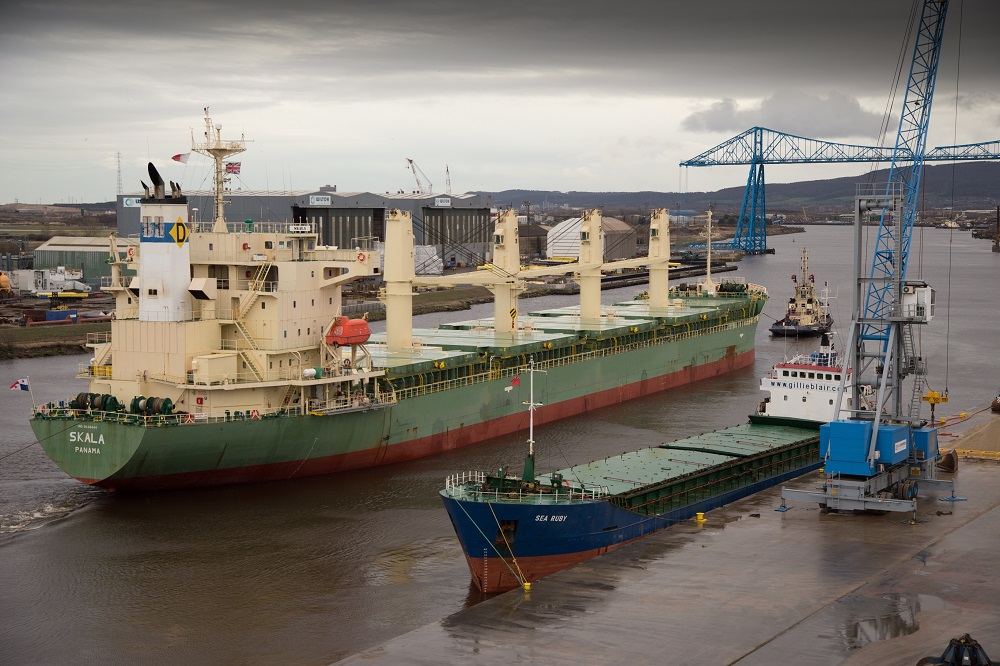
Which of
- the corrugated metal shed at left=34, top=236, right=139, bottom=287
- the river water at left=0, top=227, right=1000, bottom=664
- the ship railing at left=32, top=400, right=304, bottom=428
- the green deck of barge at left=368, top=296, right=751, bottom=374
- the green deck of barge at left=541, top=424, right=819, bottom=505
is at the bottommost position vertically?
the river water at left=0, top=227, right=1000, bottom=664

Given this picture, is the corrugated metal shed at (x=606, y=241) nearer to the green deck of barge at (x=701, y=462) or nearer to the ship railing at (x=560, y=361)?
the ship railing at (x=560, y=361)

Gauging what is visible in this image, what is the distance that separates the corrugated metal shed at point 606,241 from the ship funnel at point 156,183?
102 m

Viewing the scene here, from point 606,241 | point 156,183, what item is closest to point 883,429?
point 156,183

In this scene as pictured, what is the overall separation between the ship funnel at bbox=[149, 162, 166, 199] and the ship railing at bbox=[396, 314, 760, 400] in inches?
344

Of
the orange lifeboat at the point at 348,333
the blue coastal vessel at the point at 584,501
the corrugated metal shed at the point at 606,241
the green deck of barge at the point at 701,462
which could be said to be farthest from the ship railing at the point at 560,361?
the corrugated metal shed at the point at 606,241

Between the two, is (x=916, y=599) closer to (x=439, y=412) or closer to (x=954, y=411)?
(x=439, y=412)

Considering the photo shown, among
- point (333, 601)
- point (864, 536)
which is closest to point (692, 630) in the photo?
point (864, 536)

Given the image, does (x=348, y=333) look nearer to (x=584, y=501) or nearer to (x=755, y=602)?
(x=584, y=501)

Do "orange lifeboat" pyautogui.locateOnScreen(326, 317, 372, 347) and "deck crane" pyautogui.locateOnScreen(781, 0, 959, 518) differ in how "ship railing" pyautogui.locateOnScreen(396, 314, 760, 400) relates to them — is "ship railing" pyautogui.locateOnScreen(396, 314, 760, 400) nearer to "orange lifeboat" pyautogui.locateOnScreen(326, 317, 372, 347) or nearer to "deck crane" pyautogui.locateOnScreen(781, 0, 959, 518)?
"orange lifeboat" pyautogui.locateOnScreen(326, 317, 372, 347)

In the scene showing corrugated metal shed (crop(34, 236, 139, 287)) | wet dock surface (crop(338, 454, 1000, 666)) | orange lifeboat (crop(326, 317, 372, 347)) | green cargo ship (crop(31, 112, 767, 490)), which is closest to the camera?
wet dock surface (crop(338, 454, 1000, 666))

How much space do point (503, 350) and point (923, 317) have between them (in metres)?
16.5

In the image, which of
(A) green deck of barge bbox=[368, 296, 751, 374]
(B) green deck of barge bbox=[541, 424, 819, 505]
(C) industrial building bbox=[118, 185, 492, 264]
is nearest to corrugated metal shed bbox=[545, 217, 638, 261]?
(C) industrial building bbox=[118, 185, 492, 264]

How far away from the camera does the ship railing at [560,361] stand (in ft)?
113

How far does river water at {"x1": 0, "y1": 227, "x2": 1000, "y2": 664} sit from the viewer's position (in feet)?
67.4
